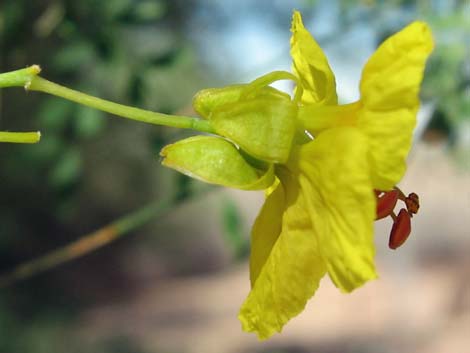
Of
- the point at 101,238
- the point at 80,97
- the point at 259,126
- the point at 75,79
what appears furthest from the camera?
the point at 75,79

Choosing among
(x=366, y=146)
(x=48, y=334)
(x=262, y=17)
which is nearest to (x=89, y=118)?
(x=366, y=146)

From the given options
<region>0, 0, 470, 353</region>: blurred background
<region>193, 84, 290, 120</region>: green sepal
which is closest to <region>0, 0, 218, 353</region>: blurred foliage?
<region>0, 0, 470, 353</region>: blurred background

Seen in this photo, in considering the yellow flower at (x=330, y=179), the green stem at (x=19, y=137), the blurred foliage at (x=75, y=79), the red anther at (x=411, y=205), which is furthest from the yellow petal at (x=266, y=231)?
the blurred foliage at (x=75, y=79)

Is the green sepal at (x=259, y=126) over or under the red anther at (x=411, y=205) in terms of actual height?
over

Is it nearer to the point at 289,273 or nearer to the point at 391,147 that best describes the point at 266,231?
the point at 289,273

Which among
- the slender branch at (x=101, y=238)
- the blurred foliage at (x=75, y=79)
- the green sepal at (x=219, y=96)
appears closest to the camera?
the green sepal at (x=219, y=96)

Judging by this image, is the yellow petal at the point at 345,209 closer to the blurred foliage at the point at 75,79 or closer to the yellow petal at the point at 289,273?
the yellow petal at the point at 289,273

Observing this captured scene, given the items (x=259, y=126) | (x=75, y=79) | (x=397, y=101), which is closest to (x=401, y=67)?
(x=397, y=101)
